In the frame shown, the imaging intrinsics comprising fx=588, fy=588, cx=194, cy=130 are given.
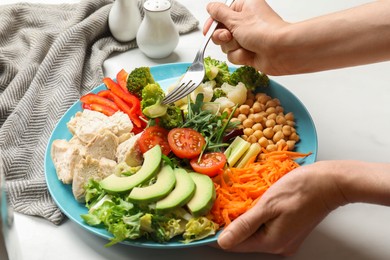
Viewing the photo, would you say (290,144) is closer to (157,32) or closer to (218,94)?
(218,94)

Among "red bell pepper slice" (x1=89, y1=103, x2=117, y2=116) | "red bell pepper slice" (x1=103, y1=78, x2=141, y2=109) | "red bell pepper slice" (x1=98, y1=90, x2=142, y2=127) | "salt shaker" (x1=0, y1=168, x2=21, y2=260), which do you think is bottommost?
"red bell pepper slice" (x1=89, y1=103, x2=117, y2=116)

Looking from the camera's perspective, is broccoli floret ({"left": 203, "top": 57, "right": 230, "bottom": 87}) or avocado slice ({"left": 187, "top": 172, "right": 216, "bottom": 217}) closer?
avocado slice ({"left": 187, "top": 172, "right": 216, "bottom": 217})

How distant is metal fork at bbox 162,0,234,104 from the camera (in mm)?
1822

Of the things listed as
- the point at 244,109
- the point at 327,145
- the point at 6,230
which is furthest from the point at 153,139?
the point at 6,230

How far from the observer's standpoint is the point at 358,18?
5.59 ft

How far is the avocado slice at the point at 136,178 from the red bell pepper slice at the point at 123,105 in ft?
0.89

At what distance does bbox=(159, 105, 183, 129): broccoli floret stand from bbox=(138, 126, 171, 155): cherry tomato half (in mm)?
24

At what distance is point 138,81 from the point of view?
1.90 meters

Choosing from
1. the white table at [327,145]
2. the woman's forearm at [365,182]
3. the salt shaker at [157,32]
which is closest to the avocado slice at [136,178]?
the white table at [327,145]

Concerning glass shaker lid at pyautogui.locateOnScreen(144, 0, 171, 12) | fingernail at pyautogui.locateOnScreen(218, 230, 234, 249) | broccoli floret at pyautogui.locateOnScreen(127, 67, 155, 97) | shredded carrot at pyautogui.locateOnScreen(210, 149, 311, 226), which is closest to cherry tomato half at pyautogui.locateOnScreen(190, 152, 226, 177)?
shredded carrot at pyautogui.locateOnScreen(210, 149, 311, 226)

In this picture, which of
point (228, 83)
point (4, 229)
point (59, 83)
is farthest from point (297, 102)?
point (4, 229)

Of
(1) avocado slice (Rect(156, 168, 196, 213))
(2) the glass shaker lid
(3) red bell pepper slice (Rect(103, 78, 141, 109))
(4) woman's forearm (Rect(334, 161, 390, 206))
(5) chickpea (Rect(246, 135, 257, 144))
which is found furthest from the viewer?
Answer: (2) the glass shaker lid

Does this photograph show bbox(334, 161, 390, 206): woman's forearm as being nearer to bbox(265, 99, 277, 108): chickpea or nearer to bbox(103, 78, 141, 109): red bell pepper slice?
bbox(265, 99, 277, 108): chickpea

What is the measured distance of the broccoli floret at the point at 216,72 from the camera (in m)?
2.00
